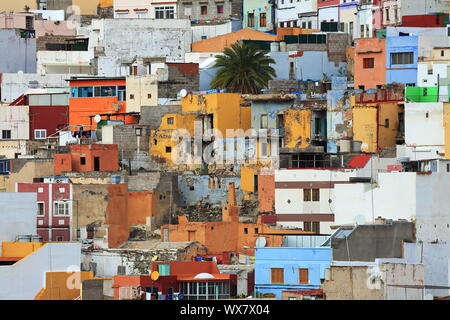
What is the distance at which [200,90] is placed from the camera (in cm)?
6284

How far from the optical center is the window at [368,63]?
191ft

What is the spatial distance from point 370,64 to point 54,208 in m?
13.5

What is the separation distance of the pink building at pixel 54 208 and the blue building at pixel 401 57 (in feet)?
42.8

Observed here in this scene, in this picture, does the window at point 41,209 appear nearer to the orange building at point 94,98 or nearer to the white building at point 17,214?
the white building at point 17,214

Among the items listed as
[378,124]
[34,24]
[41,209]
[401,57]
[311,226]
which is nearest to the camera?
[311,226]

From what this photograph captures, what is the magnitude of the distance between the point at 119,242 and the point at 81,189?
2313mm

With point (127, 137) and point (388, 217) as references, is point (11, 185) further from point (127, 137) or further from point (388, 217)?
point (388, 217)

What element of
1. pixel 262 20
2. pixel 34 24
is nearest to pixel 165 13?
pixel 262 20

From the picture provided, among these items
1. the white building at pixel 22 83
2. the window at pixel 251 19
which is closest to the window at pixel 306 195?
the white building at pixel 22 83

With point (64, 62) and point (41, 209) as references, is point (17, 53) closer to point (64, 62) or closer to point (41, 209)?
point (64, 62)

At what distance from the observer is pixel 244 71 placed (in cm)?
6172

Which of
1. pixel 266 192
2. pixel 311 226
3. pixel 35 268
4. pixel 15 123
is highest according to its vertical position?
pixel 15 123

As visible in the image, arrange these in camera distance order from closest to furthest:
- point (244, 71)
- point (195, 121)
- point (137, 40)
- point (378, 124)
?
point (378, 124) → point (195, 121) → point (244, 71) → point (137, 40)

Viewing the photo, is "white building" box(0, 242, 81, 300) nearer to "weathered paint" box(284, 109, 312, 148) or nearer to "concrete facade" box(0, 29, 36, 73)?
"weathered paint" box(284, 109, 312, 148)
